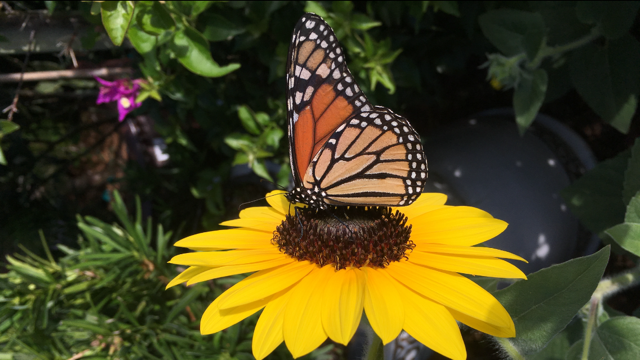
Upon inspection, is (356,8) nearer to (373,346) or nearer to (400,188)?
(400,188)

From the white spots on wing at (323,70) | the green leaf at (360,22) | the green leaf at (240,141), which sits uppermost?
the green leaf at (360,22)

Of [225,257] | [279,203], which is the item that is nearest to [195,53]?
[279,203]

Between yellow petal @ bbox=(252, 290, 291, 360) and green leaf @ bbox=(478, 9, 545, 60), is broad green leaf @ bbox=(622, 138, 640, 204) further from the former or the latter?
yellow petal @ bbox=(252, 290, 291, 360)

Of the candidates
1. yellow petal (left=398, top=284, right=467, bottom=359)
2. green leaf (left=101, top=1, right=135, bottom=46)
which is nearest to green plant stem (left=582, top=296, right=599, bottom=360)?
yellow petal (left=398, top=284, right=467, bottom=359)

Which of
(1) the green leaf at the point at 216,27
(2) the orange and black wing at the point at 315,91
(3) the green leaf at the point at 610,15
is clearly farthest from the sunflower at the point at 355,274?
(3) the green leaf at the point at 610,15

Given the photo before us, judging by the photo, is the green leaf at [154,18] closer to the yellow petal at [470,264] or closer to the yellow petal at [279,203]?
the yellow petal at [279,203]

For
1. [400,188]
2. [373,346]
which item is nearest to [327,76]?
[400,188]
